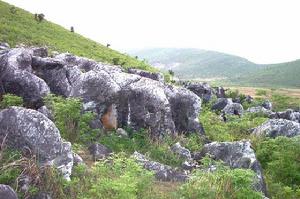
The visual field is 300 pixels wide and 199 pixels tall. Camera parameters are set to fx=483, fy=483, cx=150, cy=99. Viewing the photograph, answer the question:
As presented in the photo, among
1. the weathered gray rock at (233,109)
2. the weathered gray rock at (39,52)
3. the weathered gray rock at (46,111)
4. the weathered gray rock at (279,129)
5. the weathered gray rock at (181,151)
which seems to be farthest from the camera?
the weathered gray rock at (233,109)

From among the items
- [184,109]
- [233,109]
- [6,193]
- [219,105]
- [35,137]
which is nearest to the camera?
[6,193]

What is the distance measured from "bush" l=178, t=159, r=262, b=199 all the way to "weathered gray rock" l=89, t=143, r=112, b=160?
3473 mm

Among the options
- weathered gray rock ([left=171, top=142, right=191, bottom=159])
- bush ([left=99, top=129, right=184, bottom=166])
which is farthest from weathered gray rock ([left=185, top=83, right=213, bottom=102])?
bush ([left=99, top=129, right=184, bottom=166])

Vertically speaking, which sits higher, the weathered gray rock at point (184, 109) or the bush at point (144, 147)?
the weathered gray rock at point (184, 109)

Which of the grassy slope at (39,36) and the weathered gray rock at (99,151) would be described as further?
the grassy slope at (39,36)

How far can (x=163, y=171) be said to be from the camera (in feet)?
51.2

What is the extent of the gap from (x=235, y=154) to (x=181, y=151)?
6.39ft

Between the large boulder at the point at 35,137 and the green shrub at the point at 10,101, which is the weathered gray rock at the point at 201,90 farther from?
the large boulder at the point at 35,137

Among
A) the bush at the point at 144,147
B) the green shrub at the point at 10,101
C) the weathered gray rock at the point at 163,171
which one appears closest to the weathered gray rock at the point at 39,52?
the green shrub at the point at 10,101

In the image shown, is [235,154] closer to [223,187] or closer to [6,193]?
[223,187]

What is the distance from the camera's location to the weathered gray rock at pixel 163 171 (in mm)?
15427

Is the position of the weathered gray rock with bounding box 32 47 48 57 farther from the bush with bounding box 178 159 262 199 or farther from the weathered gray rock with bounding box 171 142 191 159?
the bush with bounding box 178 159 262 199

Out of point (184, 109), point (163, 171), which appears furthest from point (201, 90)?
point (163, 171)

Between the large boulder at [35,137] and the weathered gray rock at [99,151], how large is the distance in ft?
7.49
